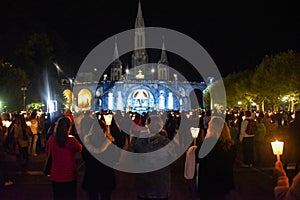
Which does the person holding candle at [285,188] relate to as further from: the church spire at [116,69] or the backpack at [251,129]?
the church spire at [116,69]

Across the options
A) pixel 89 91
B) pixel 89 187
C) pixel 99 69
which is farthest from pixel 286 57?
pixel 99 69

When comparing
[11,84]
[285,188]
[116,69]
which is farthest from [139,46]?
[285,188]

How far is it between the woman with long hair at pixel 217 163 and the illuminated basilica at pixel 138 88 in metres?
102

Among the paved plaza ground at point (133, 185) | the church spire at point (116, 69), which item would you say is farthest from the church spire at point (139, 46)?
the paved plaza ground at point (133, 185)

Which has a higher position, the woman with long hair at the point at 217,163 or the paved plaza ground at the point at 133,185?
the woman with long hair at the point at 217,163

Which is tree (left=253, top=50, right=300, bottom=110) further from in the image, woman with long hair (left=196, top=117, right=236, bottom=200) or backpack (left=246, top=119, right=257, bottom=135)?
woman with long hair (left=196, top=117, right=236, bottom=200)

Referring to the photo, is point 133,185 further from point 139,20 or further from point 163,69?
point 163,69

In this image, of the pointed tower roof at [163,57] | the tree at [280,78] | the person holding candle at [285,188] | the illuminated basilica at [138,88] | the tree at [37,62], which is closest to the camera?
the person holding candle at [285,188]

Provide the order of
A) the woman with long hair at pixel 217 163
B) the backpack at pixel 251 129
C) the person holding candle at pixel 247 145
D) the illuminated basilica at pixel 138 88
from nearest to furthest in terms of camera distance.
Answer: the woman with long hair at pixel 217 163
the person holding candle at pixel 247 145
the backpack at pixel 251 129
the illuminated basilica at pixel 138 88

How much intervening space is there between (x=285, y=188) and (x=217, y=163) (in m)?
2.11

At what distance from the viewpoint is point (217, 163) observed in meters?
6.00

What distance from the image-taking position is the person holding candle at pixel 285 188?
3.46 metres

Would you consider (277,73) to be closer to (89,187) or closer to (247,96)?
(247,96)

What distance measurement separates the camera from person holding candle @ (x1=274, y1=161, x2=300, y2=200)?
346 cm
